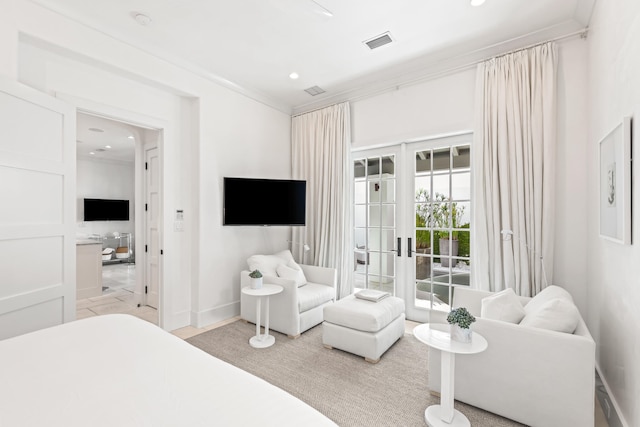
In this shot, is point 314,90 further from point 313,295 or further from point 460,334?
point 460,334

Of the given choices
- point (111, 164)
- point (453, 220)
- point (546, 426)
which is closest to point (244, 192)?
point (453, 220)

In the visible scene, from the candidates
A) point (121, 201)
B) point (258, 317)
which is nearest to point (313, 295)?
point (258, 317)

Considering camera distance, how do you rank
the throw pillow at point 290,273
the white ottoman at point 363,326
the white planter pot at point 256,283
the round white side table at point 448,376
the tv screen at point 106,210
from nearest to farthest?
the round white side table at point 448,376
the white ottoman at point 363,326
the white planter pot at point 256,283
the throw pillow at point 290,273
the tv screen at point 106,210

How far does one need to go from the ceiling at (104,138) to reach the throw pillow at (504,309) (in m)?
4.65

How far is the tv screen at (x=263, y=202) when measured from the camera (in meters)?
3.72

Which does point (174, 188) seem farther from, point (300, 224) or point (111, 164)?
point (111, 164)

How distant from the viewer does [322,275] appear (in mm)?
3953

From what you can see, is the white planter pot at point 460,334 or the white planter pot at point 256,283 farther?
the white planter pot at point 256,283

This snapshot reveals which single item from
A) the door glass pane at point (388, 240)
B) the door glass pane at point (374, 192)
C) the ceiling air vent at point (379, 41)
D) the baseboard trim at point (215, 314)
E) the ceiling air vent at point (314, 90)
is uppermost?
the ceiling air vent at point (379, 41)

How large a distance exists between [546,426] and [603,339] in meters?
0.88

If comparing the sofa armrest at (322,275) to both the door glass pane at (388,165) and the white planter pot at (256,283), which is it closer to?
the white planter pot at (256,283)

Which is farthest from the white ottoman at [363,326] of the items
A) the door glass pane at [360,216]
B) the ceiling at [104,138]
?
the ceiling at [104,138]

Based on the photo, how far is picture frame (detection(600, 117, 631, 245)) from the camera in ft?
5.28

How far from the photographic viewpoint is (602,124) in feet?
7.24
